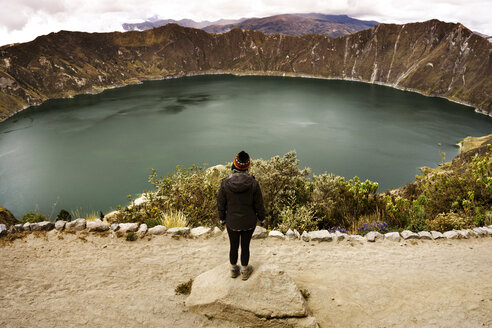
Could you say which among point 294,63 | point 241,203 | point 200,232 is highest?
point 294,63

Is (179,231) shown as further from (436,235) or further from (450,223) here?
(450,223)

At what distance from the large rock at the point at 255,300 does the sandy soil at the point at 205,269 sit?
0.26 metres

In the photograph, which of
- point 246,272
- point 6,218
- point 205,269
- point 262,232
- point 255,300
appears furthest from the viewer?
point 6,218

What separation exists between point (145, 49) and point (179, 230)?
218 metres

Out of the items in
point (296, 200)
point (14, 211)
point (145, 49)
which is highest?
point (145, 49)

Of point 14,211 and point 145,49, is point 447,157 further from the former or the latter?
point 145,49

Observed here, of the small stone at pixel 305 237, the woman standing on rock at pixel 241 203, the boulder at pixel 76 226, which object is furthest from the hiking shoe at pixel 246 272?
the boulder at pixel 76 226

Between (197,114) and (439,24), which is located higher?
(439,24)

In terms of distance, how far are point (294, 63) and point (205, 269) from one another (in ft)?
625

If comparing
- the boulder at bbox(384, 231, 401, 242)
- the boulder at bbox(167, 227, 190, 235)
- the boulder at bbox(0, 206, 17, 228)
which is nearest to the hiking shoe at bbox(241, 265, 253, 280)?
the boulder at bbox(167, 227, 190, 235)

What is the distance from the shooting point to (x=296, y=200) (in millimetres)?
12062

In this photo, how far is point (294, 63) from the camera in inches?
7131

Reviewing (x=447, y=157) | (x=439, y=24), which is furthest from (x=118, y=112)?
(x=439, y=24)

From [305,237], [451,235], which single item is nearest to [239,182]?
[305,237]
